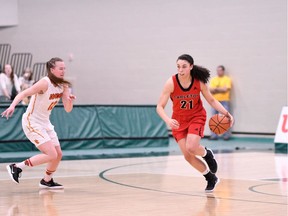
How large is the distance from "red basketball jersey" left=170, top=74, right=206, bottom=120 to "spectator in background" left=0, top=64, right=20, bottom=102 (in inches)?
409

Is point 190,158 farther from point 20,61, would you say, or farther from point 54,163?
point 20,61

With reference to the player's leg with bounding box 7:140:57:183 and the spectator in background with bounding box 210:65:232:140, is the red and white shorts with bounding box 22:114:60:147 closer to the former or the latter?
the player's leg with bounding box 7:140:57:183

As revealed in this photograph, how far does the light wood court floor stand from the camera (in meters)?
8.16

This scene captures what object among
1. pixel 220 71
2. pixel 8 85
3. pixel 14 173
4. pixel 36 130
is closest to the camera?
pixel 36 130

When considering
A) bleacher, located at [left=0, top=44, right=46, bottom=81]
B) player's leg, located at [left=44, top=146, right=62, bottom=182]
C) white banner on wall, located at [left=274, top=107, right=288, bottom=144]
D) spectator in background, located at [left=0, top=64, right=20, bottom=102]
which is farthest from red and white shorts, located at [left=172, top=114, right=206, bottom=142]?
bleacher, located at [left=0, top=44, right=46, bottom=81]

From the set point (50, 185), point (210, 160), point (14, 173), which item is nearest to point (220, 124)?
point (210, 160)

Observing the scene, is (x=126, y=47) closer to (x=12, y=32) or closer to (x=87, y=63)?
(x=87, y=63)

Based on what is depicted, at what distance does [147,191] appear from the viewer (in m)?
9.91

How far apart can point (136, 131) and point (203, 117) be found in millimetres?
9113

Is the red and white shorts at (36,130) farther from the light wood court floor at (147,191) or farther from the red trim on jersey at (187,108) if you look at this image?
the red trim on jersey at (187,108)

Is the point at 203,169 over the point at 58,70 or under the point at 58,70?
under

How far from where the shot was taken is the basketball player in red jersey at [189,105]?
32.1 ft

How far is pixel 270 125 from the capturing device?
21.2m

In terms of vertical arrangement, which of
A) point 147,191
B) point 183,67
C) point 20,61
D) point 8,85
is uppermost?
point 183,67
